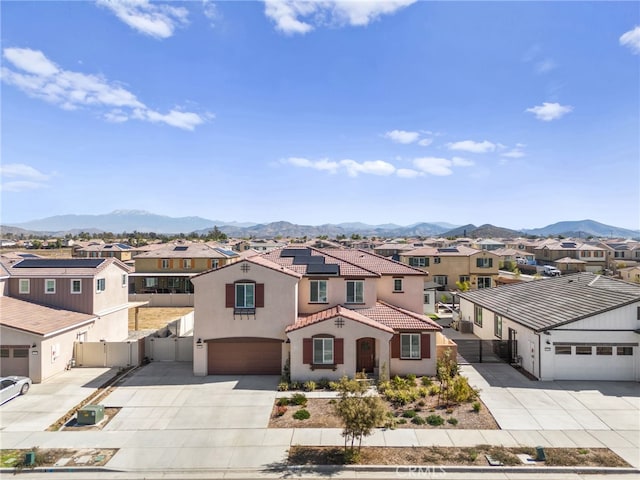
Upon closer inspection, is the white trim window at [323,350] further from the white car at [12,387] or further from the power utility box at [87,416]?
the white car at [12,387]

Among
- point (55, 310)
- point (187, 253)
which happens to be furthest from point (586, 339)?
point (187, 253)

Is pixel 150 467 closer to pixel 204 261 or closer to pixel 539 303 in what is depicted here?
pixel 539 303

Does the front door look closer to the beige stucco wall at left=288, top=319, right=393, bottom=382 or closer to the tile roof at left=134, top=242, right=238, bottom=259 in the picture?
the beige stucco wall at left=288, top=319, right=393, bottom=382

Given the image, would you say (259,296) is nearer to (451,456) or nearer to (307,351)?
(307,351)

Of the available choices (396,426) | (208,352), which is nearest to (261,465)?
(396,426)

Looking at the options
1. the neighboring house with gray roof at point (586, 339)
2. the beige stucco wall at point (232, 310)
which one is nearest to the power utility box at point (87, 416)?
the beige stucco wall at point (232, 310)

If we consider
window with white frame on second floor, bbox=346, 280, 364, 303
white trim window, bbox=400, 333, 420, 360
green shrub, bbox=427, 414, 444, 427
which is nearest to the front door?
white trim window, bbox=400, 333, 420, 360
